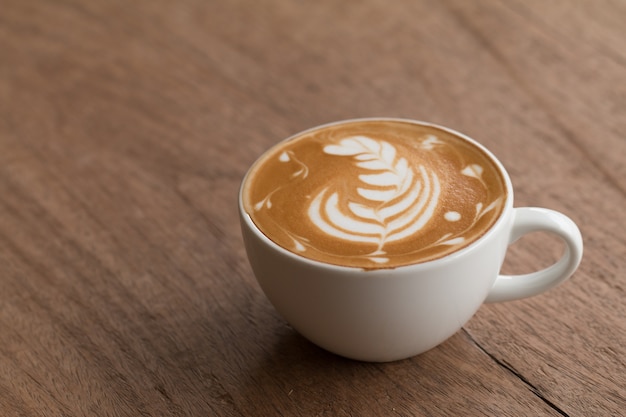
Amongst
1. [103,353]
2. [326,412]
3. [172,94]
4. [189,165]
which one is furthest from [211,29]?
[326,412]

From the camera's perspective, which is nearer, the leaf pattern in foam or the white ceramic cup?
the white ceramic cup

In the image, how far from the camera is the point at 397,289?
0.71 metres

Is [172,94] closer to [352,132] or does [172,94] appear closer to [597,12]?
[352,132]

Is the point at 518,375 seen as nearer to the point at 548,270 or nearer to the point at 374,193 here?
the point at 548,270

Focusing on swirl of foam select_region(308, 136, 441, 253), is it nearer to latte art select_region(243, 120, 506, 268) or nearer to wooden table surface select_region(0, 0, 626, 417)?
latte art select_region(243, 120, 506, 268)

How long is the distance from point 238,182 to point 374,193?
36 centimetres

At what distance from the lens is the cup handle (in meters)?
0.76

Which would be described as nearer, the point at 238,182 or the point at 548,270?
the point at 548,270

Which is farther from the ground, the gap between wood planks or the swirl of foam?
the swirl of foam

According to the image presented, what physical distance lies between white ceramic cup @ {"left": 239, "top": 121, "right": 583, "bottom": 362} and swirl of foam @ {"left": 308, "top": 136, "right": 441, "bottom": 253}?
0.05 m

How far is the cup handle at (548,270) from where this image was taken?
0.76 metres

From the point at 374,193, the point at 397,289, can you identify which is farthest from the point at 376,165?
the point at 397,289

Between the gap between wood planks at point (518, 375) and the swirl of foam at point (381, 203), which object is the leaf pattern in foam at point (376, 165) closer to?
the swirl of foam at point (381, 203)

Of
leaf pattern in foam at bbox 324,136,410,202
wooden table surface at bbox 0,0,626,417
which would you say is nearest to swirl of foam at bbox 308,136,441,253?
leaf pattern in foam at bbox 324,136,410,202
